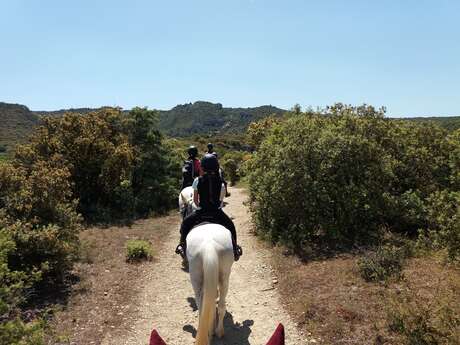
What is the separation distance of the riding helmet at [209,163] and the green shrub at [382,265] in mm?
4481

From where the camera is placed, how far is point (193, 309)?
842cm

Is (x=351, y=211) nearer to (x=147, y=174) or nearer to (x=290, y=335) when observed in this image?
(x=290, y=335)

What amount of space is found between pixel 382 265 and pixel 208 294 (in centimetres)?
511

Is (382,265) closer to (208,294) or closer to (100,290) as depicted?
(208,294)

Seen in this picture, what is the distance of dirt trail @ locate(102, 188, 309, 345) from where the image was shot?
727 cm

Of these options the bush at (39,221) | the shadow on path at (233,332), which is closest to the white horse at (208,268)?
the shadow on path at (233,332)

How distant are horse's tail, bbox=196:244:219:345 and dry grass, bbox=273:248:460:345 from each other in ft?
7.72

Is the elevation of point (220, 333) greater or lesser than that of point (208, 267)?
lesser

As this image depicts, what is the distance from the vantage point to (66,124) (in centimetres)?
1830

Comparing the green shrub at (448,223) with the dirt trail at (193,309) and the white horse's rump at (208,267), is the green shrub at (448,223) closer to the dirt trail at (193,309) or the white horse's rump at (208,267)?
the dirt trail at (193,309)

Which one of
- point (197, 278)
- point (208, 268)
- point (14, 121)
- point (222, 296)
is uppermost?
point (14, 121)

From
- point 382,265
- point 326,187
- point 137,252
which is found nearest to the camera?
point 382,265

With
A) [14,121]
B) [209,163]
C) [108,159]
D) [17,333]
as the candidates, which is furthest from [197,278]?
[14,121]

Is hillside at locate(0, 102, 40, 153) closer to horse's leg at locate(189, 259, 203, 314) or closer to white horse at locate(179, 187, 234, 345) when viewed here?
white horse at locate(179, 187, 234, 345)
